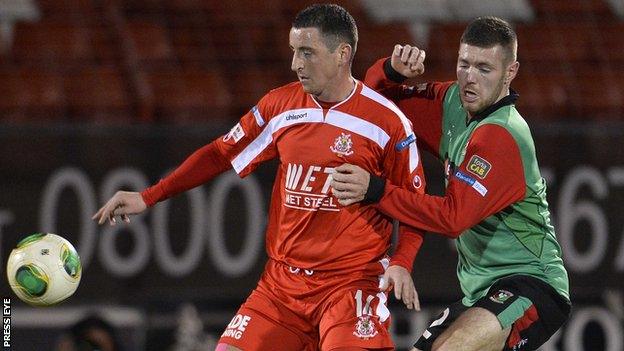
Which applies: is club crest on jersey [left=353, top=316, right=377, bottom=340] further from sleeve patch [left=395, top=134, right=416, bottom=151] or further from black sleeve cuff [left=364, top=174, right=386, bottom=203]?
sleeve patch [left=395, top=134, right=416, bottom=151]

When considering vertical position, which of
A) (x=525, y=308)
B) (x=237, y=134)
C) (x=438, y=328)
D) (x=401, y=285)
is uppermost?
(x=237, y=134)

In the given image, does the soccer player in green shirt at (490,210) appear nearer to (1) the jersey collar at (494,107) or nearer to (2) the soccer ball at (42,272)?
(1) the jersey collar at (494,107)

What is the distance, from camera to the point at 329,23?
5.27 m

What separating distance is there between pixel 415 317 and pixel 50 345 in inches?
94.7

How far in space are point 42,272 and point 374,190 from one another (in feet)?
4.73

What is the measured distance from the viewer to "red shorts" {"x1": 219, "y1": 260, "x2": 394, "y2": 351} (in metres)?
5.14

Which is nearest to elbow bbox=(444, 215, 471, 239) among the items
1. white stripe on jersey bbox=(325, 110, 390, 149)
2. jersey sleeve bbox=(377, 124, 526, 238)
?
jersey sleeve bbox=(377, 124, 526, 238)

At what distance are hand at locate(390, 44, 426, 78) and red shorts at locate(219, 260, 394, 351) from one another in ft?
3.11

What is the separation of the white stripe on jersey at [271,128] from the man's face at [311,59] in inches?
4.9

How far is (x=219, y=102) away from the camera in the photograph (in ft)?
29.4

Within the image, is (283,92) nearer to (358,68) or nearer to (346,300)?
(346,300)

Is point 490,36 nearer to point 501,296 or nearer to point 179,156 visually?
point 501,296

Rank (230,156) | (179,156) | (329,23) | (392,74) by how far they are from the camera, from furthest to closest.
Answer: (179,156) → (392,74) → (230,156) → (329,23)

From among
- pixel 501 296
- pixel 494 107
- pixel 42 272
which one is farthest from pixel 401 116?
pixel 42 272
